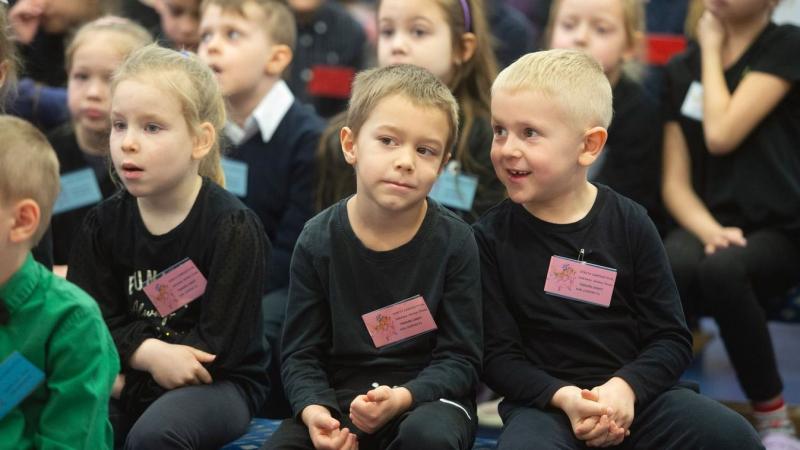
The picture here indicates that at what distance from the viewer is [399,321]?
2.28 m

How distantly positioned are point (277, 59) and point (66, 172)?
770mm

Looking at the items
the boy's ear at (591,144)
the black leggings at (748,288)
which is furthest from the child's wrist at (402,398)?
the black leggings at (748,288)

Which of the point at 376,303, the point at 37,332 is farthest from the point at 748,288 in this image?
the point at 37,332

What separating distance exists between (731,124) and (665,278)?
994 mm

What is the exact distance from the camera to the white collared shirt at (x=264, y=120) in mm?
3367

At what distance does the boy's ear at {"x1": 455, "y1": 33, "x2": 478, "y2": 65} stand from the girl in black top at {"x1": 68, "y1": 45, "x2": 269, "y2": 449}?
3.29 feet

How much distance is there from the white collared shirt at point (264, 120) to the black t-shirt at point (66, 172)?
16.0 inches

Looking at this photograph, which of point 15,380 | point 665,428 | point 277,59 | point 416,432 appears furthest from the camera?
point 277,59

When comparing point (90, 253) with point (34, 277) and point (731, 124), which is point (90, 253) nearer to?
point (34, 277)

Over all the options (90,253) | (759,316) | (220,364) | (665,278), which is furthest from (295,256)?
(759,316)

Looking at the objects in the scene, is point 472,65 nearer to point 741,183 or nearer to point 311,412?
point 741,183

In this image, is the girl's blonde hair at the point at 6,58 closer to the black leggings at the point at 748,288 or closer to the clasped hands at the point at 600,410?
the clasped hands at the point at 600,410

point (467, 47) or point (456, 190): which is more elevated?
point (467, 47)

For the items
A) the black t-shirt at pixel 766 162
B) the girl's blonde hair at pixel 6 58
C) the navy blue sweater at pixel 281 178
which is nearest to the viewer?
the girl's blonde hair at pixel 6 58
